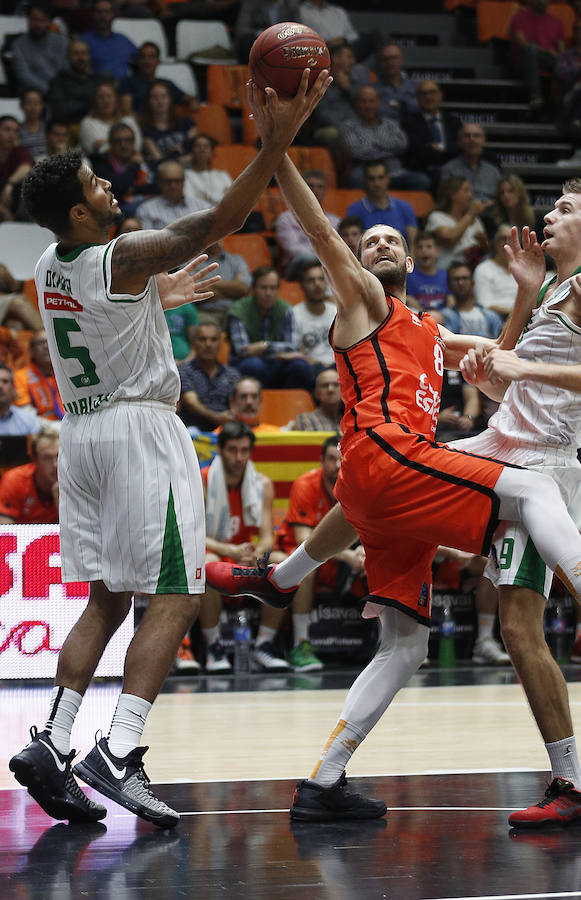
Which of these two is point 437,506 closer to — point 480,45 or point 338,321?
point 338,321

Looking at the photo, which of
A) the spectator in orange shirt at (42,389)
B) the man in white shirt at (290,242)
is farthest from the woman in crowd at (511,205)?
the spectator in orange shirt at (42,389)

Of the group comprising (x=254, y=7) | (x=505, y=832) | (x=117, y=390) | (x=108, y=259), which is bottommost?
(x=505, y=832)

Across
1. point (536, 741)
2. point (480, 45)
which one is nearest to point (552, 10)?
point (480, 45)

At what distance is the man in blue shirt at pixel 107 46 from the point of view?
12.5m

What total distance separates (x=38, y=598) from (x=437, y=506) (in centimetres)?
436

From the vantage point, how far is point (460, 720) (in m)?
6.15

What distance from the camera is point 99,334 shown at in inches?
A: 154

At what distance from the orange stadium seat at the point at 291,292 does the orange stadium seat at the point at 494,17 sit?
19.0 feet

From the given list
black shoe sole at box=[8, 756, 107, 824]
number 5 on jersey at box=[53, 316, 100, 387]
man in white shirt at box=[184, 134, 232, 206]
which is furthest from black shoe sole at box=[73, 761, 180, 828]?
man in white shirt at box=[184, 134, 232, 206]

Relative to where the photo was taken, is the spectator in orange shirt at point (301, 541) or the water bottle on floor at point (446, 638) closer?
the spectator in orange shirt at point (301, 541)

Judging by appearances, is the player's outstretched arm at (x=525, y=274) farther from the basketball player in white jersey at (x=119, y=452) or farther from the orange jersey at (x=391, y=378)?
the basketball player in white jersey at (x=119, y=452)

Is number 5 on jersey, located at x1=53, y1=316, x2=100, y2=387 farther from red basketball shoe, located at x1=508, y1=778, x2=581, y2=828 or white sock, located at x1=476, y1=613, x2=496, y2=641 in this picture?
white sock, located at x1=476, y1=613, x2=496, y2=641

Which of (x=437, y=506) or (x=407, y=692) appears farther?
(x=407, y=692)

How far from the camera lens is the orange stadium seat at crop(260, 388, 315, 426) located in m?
9.79
